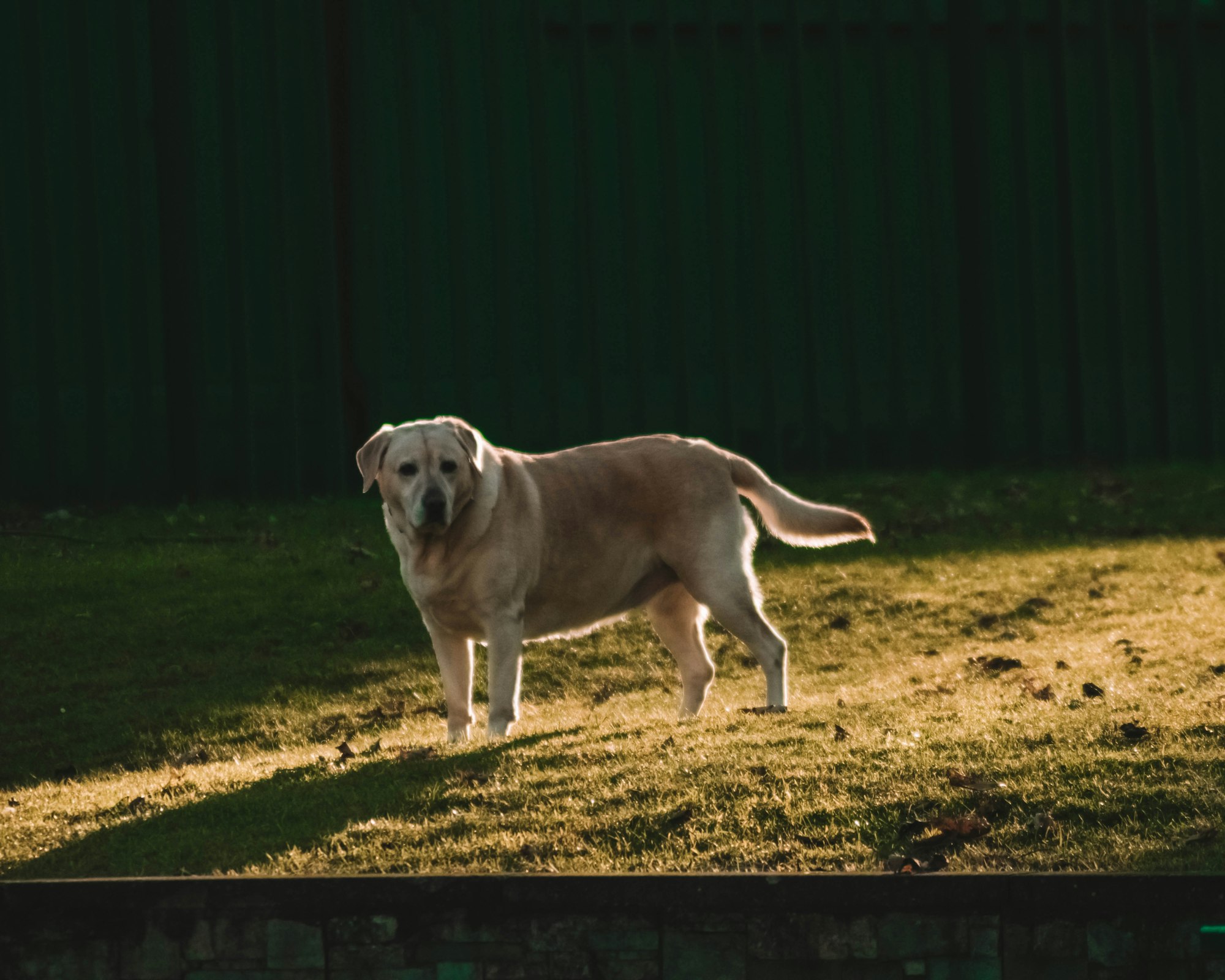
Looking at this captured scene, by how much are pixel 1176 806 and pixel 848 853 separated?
1.32 m

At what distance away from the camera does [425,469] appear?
754 cm

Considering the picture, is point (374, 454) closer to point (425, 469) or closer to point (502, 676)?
point (425, 469)

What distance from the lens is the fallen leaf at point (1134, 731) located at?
21.7 feet

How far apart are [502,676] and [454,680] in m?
0.36

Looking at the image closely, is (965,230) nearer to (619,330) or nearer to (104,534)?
(619,330)

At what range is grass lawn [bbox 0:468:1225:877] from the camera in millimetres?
5738

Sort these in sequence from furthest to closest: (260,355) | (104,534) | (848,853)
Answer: (260,355) → (104,534) → (848,853)

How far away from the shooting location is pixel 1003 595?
12.3 metres

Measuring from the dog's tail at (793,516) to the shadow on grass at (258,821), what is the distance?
2360 mm

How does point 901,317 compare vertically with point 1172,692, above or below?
above

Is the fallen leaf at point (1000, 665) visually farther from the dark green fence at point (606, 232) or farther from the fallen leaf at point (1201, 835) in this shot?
the dark green fence at point (606, 232)

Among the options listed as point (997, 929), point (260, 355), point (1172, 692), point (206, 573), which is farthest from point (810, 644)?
point (260, 355)

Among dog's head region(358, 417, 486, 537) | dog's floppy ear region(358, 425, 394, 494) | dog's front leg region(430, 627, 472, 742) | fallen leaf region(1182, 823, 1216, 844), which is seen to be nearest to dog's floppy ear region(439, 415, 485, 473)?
dog's head region(358, 417, 486, 537)

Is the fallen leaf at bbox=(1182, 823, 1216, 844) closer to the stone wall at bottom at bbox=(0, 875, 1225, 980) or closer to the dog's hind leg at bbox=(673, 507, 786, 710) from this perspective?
the stone wall at bottom at bbox=(0, 875, 1225, 980)
